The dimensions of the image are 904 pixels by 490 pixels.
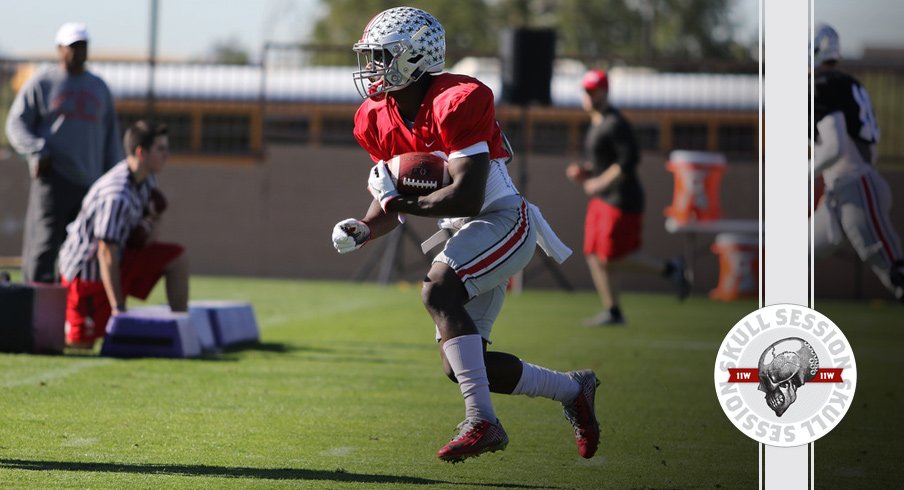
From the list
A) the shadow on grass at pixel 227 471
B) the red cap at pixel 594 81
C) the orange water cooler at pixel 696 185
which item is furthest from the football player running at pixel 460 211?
the orange water cooler at pixel 696 185

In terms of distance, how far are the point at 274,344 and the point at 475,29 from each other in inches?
1362

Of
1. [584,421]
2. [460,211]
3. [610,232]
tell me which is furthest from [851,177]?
[460,211]

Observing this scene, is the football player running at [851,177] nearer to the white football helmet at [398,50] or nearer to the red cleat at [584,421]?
the red cleat at [584,421]

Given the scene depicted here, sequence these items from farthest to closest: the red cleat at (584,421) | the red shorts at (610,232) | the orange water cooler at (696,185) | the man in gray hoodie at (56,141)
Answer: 1. the orange water cooler at (696,185)
2. the red shorts at (610,232)
3. the man in gray hoodie at (56,141)
4. the red cleat at (584,421)

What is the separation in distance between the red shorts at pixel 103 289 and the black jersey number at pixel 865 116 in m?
3.85

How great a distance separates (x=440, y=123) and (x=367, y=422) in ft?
5.41

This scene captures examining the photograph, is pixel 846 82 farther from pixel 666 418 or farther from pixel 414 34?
pixel 414 34

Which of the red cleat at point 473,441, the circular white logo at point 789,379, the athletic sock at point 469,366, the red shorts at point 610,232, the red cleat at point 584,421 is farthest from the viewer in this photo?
the red shorts at point 610,232

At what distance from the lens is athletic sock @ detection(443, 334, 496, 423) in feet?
14.8

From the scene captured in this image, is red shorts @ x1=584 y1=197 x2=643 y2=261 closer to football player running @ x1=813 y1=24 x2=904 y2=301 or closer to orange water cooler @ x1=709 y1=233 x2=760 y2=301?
football player running @ x1=813 y1=24 x2=904 y2=301

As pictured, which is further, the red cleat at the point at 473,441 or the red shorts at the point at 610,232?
the red shorts at the point at 610,232

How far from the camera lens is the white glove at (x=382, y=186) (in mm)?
4602

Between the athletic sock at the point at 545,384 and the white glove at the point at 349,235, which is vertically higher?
the white glove at the point at 349,235

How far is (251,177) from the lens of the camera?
58.7 feet
